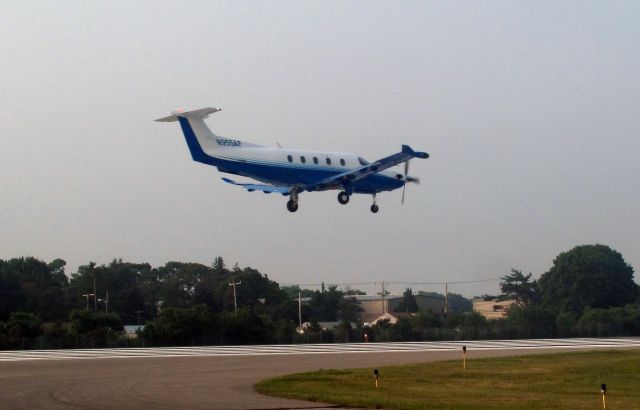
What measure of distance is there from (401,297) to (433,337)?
321ft

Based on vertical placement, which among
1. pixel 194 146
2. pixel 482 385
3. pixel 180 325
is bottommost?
pixel 482 385

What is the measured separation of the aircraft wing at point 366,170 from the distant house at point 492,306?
108 m

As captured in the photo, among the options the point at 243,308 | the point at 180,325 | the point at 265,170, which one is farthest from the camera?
the point at 243,308

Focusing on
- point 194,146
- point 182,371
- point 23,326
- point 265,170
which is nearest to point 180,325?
point 23,326

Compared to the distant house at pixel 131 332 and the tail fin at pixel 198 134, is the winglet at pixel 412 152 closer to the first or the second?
the tail fin at pixel 198 134

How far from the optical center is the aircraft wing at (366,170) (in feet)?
186

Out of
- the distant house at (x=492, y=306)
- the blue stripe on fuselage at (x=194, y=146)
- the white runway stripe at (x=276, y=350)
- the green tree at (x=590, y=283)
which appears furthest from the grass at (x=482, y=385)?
the distant house at (x=492, y=306)

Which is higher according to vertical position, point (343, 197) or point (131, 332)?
point (343, 197)

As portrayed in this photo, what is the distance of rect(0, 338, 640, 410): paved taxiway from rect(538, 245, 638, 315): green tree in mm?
60202

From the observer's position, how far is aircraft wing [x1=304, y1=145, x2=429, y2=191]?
186 feet

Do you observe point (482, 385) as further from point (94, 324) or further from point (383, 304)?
point (383, 304)

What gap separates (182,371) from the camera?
48781mm

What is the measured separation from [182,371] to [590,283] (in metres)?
95.7

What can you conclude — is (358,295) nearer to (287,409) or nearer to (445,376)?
(445,376)
